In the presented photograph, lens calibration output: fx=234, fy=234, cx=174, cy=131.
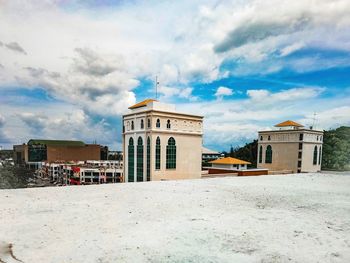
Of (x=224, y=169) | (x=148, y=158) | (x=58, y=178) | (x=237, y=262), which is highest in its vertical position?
(x=237, y=262)

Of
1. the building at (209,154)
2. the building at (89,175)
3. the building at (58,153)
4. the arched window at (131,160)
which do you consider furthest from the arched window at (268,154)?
the building at (58,153)

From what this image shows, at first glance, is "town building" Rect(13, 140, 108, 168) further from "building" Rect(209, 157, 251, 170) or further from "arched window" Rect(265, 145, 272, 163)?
"building" Rect(209, 157, 251, 170)

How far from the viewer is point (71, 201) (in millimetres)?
8422

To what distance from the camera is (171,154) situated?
24312 millimetres

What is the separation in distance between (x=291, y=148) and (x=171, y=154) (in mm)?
20969

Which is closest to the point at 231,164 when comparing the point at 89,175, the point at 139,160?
the point at 139,160

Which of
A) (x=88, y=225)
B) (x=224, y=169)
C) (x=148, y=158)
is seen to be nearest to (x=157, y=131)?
(x=148, y=158)

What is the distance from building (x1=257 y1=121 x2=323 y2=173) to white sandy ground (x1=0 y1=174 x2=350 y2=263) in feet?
94.6

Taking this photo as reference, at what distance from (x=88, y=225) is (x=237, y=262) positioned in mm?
3615

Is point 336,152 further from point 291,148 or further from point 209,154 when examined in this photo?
point 209,154

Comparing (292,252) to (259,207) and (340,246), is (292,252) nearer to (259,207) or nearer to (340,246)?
(340,246)

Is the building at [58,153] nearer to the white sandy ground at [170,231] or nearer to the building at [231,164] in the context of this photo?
the building at [231,164]

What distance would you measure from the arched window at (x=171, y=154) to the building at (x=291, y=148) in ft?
65.3

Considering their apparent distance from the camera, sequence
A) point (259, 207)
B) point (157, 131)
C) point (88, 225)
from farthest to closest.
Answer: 1. point (157, 131)
2. point (259, 207)
3. point (88, 225)
